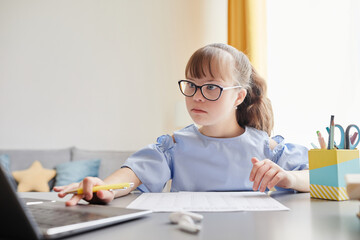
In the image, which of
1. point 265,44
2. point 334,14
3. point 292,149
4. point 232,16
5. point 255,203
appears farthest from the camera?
point 232,16

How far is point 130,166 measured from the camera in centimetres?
110

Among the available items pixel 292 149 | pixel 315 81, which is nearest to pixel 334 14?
pixel 315 81

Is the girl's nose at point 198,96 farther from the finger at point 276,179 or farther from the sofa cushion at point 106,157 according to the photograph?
the sofa cushion at point 106,157

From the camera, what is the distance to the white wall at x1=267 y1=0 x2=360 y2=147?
250 cm

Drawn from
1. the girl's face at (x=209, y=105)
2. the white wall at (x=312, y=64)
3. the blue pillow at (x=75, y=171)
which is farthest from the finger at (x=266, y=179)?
the blue pillow at (x=75, y=171)

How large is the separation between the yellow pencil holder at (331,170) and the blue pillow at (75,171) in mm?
2266

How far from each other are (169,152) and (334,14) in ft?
6.49

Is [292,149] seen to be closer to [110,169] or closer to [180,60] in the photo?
[110,169]

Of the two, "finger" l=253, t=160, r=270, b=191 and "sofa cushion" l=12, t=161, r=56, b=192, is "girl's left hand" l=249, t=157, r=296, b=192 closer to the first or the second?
"finger" l=253, t=160, r=270, b=191

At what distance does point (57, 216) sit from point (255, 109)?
976 mm

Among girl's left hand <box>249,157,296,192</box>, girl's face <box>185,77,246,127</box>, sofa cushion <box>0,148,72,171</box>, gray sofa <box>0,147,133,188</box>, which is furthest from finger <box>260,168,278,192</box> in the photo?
sofa cushion <box>0,148,72,171</box>

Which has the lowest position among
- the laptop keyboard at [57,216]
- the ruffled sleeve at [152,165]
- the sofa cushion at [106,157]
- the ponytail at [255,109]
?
the sofa cushion at [106,157]

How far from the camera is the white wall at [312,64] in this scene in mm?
2498

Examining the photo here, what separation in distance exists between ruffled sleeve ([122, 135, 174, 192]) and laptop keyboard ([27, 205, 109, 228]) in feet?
1.62
